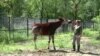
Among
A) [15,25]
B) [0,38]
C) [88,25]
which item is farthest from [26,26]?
[88,25]

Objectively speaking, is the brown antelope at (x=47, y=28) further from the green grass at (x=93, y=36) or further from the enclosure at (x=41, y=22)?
the green grass at (x=93, y=36)

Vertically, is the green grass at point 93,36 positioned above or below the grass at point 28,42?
below

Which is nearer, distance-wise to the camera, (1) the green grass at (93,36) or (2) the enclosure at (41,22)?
(2) the enclosure at (41,22)

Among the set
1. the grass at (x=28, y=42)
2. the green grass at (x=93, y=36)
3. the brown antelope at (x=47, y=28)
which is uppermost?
the brown antelope at (x=47, y=28)

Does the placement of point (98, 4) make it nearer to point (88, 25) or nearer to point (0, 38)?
point (88, 25)

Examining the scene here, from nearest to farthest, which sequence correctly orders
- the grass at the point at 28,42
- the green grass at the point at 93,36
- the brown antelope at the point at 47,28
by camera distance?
the brown antelope at the point at 47,28, the grass at the point at 28,42, the green grass at the point at 93,36

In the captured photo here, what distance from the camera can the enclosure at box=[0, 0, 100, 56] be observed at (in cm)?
1507

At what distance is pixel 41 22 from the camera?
23.6 meters

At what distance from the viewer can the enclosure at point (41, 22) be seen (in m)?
15.1

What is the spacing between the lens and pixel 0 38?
19344 millimetres

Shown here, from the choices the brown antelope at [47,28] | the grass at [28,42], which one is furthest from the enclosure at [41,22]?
the brown antelope at [47,28]

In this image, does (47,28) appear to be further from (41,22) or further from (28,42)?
(41,22)

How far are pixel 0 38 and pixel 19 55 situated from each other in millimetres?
6375

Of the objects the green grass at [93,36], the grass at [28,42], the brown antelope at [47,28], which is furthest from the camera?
the green grass at [93,36]
